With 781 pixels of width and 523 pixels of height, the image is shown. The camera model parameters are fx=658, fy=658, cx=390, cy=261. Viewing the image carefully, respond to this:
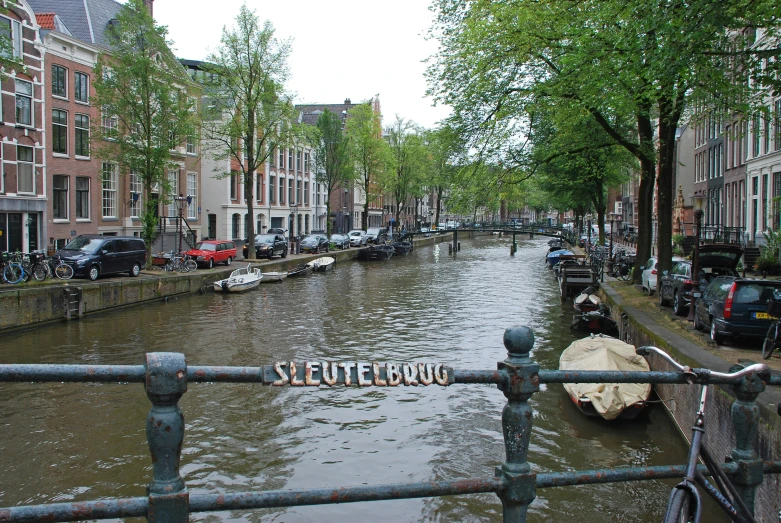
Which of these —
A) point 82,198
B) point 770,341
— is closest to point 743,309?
point 770,341

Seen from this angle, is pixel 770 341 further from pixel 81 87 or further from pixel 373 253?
pixel 373 253

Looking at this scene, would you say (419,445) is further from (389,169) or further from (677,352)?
(389,169)

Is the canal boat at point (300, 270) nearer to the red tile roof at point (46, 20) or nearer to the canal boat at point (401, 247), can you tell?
the red tile roof at point (46, 20)

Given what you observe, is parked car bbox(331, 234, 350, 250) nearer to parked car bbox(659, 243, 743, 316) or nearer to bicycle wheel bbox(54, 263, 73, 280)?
bicycle wheel bbox(54, 263, 73, 280)

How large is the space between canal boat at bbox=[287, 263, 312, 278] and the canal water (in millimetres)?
16731

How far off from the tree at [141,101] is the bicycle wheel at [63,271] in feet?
19.0

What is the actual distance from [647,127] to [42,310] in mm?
22433

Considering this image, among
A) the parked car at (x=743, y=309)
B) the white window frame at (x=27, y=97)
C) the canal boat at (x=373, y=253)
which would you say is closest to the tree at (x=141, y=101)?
the white window frame at (x=27, y=97)

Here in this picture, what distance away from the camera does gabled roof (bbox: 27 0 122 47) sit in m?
37.7

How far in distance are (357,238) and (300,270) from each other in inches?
886

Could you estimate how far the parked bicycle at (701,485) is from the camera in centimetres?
295

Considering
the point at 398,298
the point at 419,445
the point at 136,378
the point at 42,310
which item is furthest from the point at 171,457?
the point at 398,298

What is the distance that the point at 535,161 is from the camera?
2752cm

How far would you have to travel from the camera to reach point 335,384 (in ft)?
8.22
